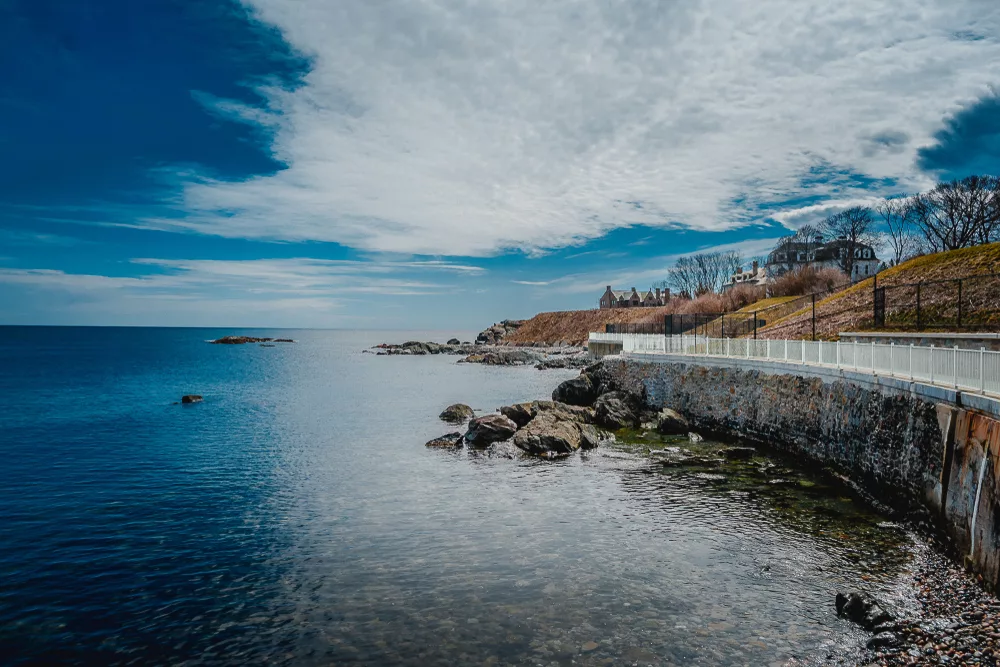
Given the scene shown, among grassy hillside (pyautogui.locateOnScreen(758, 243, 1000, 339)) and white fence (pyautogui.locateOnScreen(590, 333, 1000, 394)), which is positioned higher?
grassy hillside (pyautogui.locateOnScreen(758, 243, 1000, 339))

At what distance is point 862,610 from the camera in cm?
999

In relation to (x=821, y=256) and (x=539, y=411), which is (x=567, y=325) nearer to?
(x=821, y=256)

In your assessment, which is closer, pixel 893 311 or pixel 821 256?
pixel 893 311

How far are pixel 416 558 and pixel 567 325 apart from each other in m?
141

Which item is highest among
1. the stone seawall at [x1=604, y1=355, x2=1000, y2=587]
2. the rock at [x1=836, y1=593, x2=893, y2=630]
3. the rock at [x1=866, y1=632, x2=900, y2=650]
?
the stone seawall at [x1=604, y1=355, x2=1000, y2=587]

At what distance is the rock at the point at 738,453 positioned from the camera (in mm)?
22672

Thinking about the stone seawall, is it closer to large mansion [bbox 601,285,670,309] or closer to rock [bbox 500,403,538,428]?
rock [bbox 500,403,538,428]

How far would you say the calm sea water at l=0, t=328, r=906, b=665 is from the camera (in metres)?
9.66

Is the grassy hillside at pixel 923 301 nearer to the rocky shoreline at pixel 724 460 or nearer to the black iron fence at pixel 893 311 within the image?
the black iron fence at pixel 893 311

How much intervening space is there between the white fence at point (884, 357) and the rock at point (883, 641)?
661 centimetres

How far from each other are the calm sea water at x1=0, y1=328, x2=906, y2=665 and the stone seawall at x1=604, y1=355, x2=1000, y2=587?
4.26 feet

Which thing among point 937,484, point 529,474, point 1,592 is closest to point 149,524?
point 1,592

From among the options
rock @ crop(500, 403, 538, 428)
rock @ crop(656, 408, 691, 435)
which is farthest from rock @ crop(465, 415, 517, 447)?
rock @ crop(656, 408, 691, 435)

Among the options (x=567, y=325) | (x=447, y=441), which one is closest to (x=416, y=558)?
(x=447, y=441)
